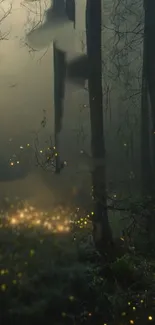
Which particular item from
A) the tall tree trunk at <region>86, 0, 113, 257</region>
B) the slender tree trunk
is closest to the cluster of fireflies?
the tall tree trunk at <region>86, 0, 113, 257</region>

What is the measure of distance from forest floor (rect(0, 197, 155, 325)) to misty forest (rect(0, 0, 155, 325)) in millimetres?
12

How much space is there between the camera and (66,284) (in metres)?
4.43

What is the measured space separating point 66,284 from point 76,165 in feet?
15.3

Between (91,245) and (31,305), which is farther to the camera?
(91,245)

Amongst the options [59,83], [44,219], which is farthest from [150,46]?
[44,219]

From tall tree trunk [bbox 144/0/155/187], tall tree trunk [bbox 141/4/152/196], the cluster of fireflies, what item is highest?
tall tree trunk [bbox 144/0/155/187]

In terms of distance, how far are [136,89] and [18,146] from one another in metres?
3.90

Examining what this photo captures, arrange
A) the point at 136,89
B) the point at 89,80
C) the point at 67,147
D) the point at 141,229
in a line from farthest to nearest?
the point at 136,89, the point at 67,147, the point at 89,80, the point at 141,229

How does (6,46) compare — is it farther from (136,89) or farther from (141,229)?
(141,229)

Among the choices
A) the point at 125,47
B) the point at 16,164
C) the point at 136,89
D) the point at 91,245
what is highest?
the point at 125,47

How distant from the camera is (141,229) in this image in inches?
252

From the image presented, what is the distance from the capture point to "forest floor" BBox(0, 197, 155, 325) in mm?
4078

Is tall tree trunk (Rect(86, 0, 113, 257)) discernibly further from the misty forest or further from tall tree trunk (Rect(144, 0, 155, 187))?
tall tree trunk (Rect(144, 0, 155, 187))

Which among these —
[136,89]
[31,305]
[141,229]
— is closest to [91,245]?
[141,229]
